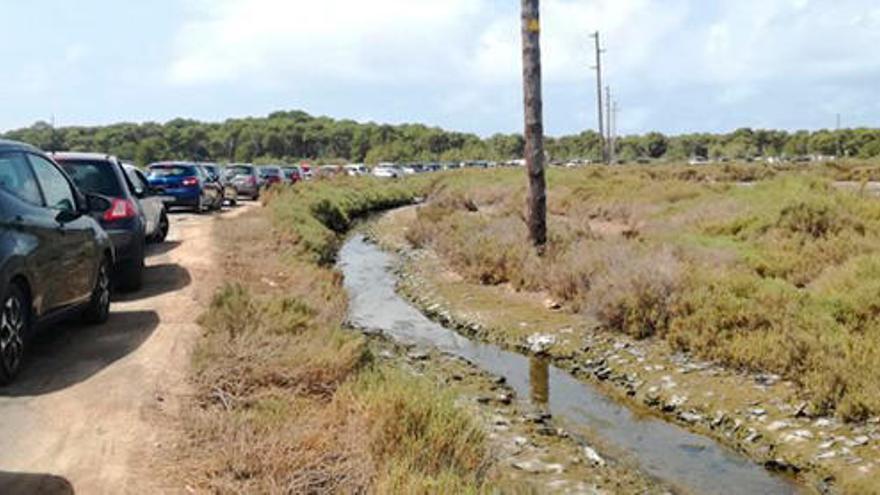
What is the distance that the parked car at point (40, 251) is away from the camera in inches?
279

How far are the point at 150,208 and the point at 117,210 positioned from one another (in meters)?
5.50

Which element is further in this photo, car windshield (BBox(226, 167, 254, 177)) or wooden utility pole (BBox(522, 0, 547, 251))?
car windshield (BBox(226, 167, 254, 177))

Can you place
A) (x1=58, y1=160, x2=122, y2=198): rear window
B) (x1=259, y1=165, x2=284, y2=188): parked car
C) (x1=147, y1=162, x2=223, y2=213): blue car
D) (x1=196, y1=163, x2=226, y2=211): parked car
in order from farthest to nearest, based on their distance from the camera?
(x1=259, y1=165, x2=284, y2=188): parked car → (x1=196, y1=163, x2=226, y2=211): parked car → (x1=147, y1=162, x2=223, y2=213): blue car → (x1=58, y1=160, x2=122, y2=198): rear window

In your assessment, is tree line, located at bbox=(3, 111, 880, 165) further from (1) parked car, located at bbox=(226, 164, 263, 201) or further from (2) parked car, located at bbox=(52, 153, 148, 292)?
(2) parked car, located at bbox=(52, 153, 148, 292)

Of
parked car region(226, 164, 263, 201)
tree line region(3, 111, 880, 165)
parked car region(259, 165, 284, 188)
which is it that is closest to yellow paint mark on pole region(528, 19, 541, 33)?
parked car region(226, 164, 263, 201)

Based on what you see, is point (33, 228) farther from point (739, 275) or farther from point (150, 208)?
point (739, 275)

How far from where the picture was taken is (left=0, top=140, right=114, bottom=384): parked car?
7094 millimetres

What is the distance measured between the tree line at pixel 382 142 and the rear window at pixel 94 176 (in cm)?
9138

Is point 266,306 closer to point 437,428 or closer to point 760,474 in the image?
point 437,428

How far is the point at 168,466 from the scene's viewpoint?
6020 millimetres

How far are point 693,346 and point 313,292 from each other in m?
5.83

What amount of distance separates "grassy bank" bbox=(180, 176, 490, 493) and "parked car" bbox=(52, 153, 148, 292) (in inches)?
79.6

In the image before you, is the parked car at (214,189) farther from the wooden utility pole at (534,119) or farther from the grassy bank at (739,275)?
the wooden utility pole at (534,119)

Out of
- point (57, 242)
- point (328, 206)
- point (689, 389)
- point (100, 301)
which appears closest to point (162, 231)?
point (100, 301)
